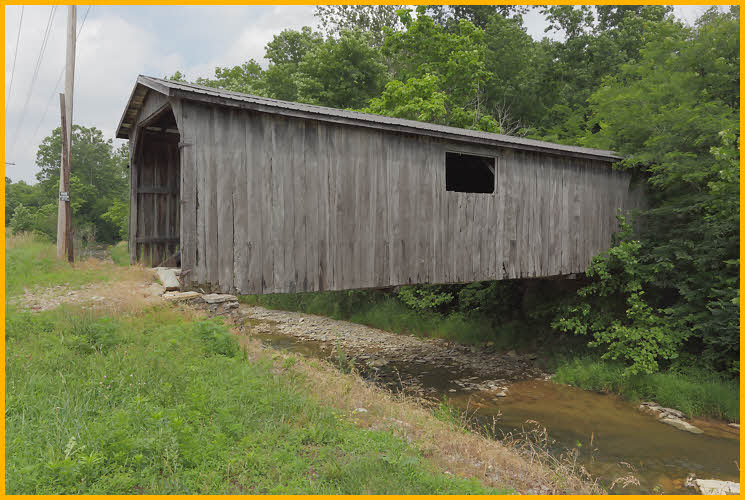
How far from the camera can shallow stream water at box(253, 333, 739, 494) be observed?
6699mm

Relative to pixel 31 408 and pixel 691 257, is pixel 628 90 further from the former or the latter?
pixel 31 408

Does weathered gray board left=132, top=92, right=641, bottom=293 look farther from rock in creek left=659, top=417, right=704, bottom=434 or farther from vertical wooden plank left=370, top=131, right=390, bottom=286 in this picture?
rock in creek left=659, top=417, right=704, bottom=434

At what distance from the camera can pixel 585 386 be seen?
34.6ft

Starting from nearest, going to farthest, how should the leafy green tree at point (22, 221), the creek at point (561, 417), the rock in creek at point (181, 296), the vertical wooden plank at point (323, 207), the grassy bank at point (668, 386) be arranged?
the rock in creek at point (181, 296), the creek at point (561, 417), the vertical wooden plank at point (323, 207), the grassy bank at point (668, 386), the leafy green tree at point (22, 221)

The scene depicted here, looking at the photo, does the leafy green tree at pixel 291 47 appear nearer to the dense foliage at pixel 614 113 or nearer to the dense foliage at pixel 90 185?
the dense foliage at pixel 614 113

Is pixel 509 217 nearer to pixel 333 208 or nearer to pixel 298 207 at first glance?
pixel 333 208

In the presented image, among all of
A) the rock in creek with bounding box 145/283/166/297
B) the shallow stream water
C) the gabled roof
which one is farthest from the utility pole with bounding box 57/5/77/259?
the shallow stream water

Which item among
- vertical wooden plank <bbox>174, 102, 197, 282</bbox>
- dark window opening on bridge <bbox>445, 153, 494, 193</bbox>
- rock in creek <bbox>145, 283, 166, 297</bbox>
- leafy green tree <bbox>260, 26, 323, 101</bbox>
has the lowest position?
rock in creek <bbox>145, 283, 166, 297</bbox>

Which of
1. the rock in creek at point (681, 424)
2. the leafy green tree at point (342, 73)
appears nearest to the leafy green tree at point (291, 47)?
the leafy green tree at point (342, 73)

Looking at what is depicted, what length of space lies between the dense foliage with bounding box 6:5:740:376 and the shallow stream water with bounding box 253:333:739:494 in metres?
1.44

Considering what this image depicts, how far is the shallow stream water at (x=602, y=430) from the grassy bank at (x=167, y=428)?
124 inches

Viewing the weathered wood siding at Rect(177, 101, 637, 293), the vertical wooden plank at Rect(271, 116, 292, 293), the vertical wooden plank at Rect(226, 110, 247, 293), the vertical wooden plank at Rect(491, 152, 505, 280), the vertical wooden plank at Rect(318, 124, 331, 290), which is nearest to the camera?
the weathered wood siding at Rect(177, 101, 637, 293)

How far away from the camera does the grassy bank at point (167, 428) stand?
3227 mm

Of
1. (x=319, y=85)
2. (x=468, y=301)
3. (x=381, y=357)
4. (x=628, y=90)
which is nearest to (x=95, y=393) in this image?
(x=381, y=357)
